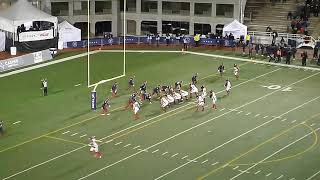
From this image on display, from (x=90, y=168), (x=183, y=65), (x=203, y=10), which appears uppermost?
(x=203, y=10)

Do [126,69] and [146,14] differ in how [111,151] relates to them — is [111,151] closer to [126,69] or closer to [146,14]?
[126,69]

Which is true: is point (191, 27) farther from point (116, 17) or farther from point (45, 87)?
point (45, 87)

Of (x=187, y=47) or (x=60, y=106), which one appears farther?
(x=187, y=47)

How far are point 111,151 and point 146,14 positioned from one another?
38.5 m

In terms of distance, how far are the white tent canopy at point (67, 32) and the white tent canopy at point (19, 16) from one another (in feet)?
3.06

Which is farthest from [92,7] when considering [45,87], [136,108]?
[136,108]

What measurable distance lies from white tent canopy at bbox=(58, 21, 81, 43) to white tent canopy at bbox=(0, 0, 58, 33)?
3.06 ft

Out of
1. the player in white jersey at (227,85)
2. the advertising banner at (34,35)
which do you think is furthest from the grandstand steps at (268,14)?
the player in white jersey at (227,85)

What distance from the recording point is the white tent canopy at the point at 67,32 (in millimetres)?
61688

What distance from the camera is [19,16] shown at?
58.8 m

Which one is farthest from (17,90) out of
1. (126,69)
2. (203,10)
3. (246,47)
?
(203,10)

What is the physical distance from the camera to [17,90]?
47.1m

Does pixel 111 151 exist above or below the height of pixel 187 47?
below

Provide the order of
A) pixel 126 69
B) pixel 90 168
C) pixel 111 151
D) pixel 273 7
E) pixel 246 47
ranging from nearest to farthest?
pixel 90 168, pixel 111 151, pixel 126 69, pixel 246 47, pixel 273 7
